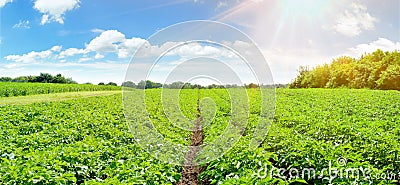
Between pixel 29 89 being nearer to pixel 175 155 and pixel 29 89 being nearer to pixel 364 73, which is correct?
pixel 175 155

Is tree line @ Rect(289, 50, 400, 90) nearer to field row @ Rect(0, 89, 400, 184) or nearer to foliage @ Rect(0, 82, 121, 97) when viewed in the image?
field row @ Rect(0, 89, 400, 184)

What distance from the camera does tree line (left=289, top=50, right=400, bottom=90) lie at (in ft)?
131

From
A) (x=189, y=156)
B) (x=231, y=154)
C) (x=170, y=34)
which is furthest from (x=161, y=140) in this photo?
(x=170, y=34)

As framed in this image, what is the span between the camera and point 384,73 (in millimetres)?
40844

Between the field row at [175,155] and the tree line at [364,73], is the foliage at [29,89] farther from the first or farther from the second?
the tree line at [364,73]

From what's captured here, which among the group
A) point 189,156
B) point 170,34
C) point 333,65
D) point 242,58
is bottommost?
point 189,156

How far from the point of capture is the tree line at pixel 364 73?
131 ft

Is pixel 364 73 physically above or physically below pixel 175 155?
above

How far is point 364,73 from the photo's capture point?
1870 inches

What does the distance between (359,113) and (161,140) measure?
11.7 metres

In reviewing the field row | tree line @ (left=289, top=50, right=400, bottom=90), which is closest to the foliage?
the field row

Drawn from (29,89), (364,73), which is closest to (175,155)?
(29,89)

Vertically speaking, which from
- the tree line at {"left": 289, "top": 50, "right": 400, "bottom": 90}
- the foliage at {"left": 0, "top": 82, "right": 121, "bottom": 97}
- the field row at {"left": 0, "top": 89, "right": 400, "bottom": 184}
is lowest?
the field row at {"left": 0, "top": 89, "right": 400, "bottom": 184}

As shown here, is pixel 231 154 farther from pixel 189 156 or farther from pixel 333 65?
pixel 333 65
